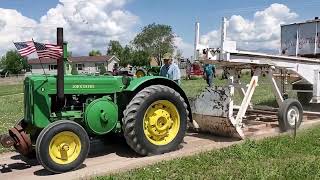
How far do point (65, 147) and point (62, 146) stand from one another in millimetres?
45

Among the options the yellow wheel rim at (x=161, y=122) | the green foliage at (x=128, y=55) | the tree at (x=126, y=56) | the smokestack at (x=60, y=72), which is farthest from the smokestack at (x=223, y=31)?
the tree at (x=126, y=56)

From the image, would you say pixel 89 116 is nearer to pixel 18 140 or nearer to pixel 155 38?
pixel 18 140

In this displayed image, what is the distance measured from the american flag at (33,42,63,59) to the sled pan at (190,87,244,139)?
3.47 m

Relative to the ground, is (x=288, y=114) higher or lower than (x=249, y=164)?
higher

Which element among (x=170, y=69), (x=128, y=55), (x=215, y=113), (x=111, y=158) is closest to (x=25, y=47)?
(x=111, y=158)

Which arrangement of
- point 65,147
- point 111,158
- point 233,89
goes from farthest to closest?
point 233,89 → point 111,158 → point 65,147

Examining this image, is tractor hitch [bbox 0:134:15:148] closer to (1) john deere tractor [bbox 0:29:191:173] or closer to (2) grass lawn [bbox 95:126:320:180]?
(1) john deere tractor [bbox 0:29:191:173]

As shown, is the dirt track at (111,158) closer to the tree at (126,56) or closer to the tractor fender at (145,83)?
the tractor fender at (145,83)

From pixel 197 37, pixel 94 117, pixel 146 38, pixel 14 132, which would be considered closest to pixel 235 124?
pixel 197 37

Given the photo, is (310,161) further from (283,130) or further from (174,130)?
(283,130)

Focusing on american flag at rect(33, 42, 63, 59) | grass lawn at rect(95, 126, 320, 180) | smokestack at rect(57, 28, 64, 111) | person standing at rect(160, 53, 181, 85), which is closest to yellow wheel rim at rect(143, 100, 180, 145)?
grass lawn at rect(95, 126, 320, 180)

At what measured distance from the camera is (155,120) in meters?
7.84

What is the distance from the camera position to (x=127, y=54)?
86.1 m

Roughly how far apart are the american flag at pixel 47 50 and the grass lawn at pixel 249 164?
1848 millimetres
